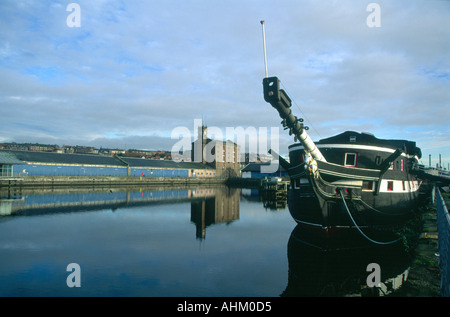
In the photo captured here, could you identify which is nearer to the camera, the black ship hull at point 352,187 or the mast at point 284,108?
the mast at point 284,108

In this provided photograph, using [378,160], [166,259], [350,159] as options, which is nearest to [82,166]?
[166,259]

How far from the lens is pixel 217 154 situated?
98750 millimetres

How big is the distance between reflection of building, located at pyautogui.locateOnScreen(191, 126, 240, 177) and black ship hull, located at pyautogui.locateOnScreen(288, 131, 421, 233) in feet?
264

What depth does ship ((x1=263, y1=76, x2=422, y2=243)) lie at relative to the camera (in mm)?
14961

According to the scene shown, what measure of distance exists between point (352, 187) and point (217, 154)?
83.7 meters

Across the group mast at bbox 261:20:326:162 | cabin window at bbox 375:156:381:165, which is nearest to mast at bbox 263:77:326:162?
mast at bbox 261:20:326:162

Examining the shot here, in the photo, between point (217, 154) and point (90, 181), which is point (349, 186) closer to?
point (90, 181)

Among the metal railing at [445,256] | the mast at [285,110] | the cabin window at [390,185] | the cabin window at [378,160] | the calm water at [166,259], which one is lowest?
the calm water at [166,259]

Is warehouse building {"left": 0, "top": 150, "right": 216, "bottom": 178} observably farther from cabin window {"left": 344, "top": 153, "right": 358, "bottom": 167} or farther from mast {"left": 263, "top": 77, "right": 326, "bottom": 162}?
cabin window {"left": 344, "top": 153, "right": 358, "bottom": 167}

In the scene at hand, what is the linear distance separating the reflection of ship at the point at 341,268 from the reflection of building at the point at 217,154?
81365 millimetres

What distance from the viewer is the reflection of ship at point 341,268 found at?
433 inches

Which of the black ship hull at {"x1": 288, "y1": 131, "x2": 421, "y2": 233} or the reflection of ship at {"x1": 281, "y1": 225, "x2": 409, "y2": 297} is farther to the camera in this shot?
the black ship hull at {"x1": 288, "y1": 131, "x2": 421, "y2": 233}

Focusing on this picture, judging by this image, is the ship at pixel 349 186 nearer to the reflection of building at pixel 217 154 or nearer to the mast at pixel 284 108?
the mast at pixel 284 108

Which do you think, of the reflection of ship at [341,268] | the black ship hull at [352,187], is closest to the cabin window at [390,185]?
the black ship hull at [352,187]
